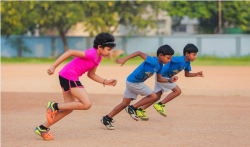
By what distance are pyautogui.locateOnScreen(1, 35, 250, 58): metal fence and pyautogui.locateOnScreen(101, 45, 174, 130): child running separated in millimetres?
30937

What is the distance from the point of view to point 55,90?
16141 mm

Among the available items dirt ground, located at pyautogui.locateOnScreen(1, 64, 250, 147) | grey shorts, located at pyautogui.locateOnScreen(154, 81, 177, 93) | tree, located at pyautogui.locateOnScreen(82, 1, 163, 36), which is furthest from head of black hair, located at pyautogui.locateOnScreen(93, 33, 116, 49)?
tree, located at pyautogui.locateOnScreen(82, 1, 163, 36)

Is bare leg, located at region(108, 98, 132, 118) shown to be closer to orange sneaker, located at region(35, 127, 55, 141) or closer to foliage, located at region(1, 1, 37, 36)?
orange sneaker, located at region(35, 127, 55, 141)

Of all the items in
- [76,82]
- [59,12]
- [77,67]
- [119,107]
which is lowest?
[119,107]

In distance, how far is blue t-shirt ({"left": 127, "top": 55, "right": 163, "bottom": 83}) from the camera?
29.0 ft

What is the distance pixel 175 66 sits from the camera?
9.90 m

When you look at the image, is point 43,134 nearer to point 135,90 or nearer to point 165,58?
point 135,90

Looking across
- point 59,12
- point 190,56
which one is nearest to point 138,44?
point 59,12

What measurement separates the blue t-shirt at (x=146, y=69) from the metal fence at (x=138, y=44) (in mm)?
31158

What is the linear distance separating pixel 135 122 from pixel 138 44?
3296 cm

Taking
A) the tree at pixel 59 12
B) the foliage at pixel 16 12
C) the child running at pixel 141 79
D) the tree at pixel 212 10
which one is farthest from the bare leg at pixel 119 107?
the tree at pixel 212 10

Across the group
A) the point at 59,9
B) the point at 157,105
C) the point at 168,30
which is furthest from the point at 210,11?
the point at 157,105

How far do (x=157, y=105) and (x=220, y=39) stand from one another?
31.2m

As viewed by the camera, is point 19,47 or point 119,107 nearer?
point 119,107
